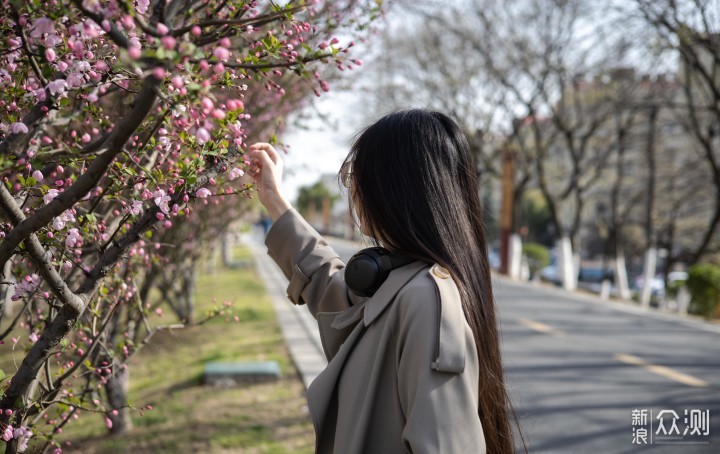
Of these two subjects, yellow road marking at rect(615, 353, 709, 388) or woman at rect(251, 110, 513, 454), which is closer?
woman at rect(251, 110, 513, 454)

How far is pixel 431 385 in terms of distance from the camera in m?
1.52

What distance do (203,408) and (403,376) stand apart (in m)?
4.85

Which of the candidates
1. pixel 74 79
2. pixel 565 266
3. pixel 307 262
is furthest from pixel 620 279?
pixel 74 79

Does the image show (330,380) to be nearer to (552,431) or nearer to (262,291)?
(552,431)

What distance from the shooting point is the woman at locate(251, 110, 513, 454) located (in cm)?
154

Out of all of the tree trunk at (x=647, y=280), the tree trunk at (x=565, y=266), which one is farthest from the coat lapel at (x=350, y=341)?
the tree trunk at (x=565, y=266)

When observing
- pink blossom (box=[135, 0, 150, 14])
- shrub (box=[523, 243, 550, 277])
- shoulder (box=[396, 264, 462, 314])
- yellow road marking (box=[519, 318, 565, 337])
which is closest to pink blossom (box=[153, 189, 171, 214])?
pink blossom (box=[135, 0, 150, 14])

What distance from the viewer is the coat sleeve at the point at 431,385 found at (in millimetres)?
1504

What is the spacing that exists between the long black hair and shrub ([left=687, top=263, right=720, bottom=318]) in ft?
50.9

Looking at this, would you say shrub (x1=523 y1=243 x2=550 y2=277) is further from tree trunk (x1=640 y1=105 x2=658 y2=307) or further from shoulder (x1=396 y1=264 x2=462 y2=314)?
shoulder (x1=396 y1=264 x2=462 y2=314)

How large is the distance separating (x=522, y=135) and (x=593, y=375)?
22709 millimetres

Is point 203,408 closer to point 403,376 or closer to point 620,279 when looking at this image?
point 403,376

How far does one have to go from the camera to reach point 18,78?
85.0 inches

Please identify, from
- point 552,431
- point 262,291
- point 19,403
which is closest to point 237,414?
point 552,431
